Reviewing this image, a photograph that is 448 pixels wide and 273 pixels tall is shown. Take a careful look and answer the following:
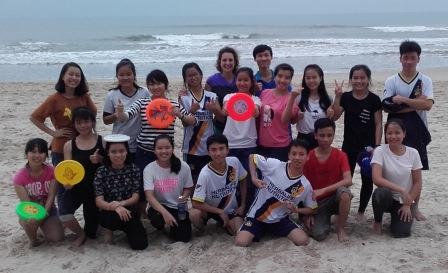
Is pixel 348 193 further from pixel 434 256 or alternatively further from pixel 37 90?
pixel 37 90

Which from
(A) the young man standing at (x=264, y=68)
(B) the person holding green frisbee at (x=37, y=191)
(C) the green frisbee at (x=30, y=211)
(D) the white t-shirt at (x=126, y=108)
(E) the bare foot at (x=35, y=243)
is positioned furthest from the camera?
(A) the young man standing at (x=264, y=68)

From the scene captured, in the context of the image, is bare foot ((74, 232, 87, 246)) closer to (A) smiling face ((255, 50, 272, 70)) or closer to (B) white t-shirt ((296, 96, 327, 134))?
(B) white t-shirt ((296, 96, 327, 134))

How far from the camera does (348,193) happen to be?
4.74 metres

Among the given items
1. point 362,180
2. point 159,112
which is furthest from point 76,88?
point 362,180

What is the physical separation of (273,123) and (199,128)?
79cm

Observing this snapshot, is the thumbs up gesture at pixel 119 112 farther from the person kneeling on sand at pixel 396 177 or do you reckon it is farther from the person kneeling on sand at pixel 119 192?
the person kneeling on sand at pixel 396 177

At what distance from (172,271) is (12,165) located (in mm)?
4484

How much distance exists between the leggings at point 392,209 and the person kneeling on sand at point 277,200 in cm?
62

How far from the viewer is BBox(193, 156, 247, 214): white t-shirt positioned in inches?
191

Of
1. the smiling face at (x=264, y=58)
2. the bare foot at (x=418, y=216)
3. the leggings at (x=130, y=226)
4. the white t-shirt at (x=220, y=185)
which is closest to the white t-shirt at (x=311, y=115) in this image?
the smiling face at (x=264, y=58)

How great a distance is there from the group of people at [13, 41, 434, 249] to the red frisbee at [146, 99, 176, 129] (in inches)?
3.0

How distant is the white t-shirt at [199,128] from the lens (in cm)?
527

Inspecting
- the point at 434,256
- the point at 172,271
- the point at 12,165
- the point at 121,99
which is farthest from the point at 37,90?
the point at 434,256

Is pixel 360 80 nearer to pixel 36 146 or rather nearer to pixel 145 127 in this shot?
pixel 145 127
